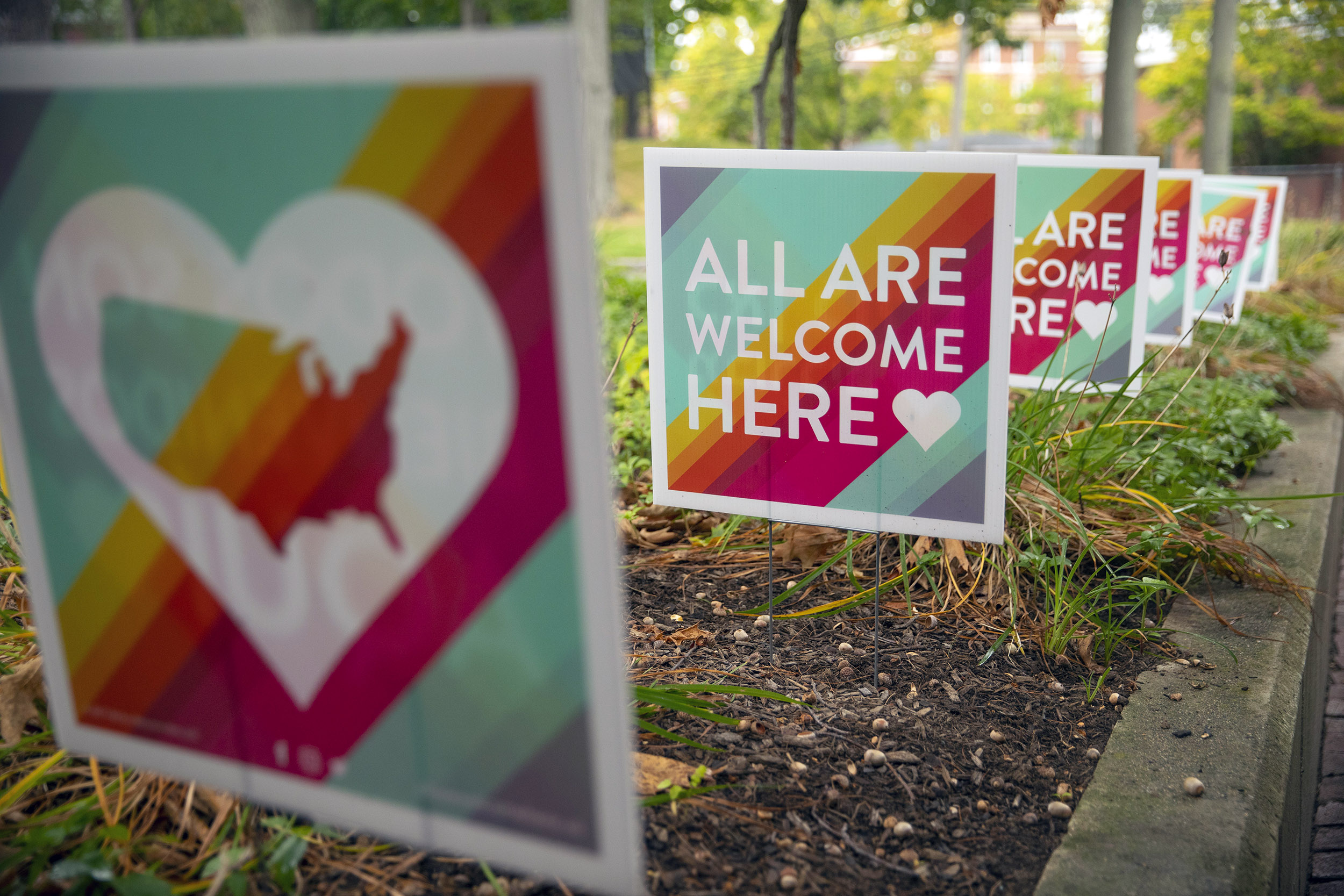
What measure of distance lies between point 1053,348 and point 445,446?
9.67 ft

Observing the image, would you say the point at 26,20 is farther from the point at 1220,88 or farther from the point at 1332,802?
the point at 1220,88

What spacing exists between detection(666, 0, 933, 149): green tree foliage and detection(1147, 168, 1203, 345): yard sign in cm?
2756

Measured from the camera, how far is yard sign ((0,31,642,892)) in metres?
1.21

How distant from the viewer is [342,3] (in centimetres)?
2838

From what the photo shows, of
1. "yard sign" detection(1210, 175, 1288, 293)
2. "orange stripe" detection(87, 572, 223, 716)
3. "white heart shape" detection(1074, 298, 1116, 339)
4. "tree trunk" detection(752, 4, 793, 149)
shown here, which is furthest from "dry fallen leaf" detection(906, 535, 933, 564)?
"yard sign" detection(1210, 175, 1288, 293)

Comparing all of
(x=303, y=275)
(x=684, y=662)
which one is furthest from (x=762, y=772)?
(x=303, y=275)

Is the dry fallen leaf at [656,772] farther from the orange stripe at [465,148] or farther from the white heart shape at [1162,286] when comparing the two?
the white heart shape at [1162,286]

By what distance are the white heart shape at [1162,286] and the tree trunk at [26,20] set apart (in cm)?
457

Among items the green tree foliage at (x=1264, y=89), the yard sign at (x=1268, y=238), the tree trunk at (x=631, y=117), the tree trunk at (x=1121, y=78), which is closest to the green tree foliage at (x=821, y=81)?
the tree trunk at (x=631, y=117)

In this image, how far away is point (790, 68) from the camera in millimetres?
4184

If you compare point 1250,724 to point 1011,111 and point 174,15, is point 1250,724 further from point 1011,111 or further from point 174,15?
point 1011,111

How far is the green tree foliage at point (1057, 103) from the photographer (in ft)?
182

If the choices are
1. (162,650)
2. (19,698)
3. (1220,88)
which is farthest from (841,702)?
(1220,88)

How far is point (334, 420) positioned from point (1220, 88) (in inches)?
556
